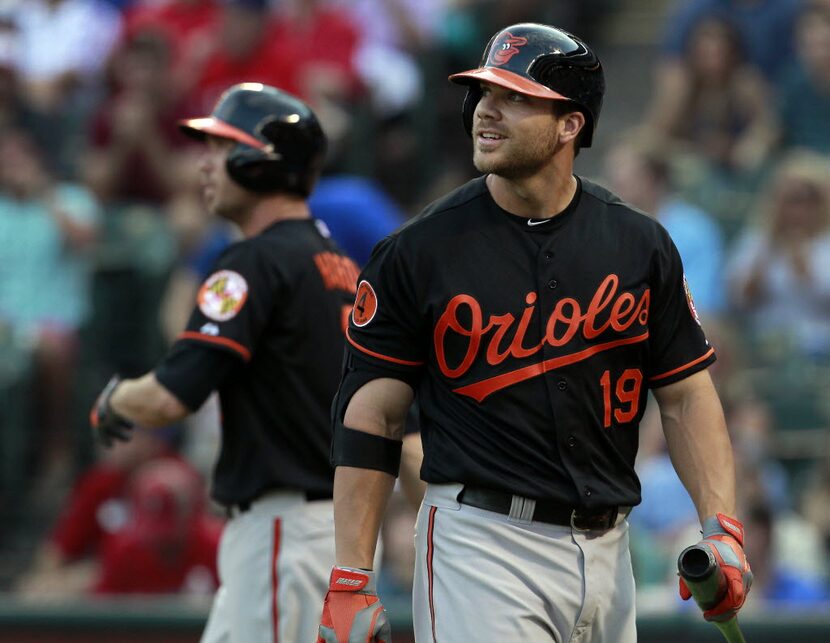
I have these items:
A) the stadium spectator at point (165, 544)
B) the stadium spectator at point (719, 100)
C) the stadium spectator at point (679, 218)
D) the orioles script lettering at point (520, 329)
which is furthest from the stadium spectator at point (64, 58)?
the orioles script lettering at point (520, 329)

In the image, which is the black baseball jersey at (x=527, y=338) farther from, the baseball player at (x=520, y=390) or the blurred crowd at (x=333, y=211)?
the blurred crowd at (x=333, y=211)

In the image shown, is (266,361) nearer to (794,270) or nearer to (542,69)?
(542,69)

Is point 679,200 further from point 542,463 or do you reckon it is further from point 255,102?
point 542,463

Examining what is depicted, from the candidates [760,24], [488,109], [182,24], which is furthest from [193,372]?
[182,24]

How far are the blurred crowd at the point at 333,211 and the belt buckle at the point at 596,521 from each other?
3030 mm

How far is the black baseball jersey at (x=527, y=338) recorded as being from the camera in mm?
3688

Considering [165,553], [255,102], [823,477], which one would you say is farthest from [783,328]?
[255,102]

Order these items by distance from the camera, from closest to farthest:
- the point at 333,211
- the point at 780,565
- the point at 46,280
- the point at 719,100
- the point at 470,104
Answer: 1. the point at 470,104
2. the point at 333,211
3. the point at 780,565
4. the point at 46,280
5. the point at 719,100

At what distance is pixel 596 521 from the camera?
12.3 feet

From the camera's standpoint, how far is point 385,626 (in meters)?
3.65

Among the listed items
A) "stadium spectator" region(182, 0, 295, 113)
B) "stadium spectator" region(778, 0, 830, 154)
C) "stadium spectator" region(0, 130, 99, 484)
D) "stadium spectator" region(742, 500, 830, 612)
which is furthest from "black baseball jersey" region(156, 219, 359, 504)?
"stadium spectator" region(182, 0, 295, 113)

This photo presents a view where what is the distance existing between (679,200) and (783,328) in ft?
3.51

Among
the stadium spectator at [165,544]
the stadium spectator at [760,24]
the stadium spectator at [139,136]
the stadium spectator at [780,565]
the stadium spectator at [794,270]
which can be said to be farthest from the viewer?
the stadium spectator at [139,136]

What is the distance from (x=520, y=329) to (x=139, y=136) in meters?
5.92
